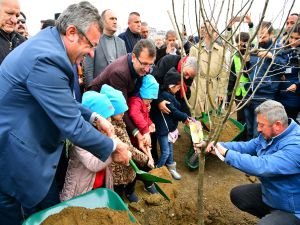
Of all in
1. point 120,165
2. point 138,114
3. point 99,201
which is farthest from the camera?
point 138,114

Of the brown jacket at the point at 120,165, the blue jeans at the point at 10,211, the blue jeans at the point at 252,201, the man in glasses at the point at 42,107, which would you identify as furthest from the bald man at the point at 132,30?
the blue jeans at the point at 10,211

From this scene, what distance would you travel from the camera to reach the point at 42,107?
1693 millimetres

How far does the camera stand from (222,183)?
4.20 m

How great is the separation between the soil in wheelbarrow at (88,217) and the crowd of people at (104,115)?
18cm

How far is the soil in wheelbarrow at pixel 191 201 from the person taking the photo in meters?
3.05

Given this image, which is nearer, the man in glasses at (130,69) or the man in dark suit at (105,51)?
the man in glasses at (130,69)

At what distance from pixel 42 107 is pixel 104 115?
30.5 inches

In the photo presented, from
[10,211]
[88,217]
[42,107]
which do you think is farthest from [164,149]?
[42,107]

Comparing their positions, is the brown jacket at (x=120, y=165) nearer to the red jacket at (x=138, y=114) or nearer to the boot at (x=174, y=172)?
the red jacket at (x=138, y=114)

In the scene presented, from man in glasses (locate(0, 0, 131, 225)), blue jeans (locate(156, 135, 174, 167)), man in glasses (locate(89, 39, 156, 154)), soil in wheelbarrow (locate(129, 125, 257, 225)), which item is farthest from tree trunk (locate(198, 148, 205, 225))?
blue jeans (locate(156, 135, 174, 167))

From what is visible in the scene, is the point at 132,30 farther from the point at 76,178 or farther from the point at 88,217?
the point at 88,217

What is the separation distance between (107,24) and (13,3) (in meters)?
1.38

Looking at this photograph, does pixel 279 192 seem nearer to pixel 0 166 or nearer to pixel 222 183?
pixel 222 183

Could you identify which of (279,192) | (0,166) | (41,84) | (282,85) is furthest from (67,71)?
(282,85)
